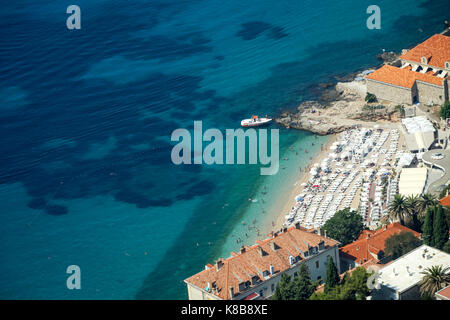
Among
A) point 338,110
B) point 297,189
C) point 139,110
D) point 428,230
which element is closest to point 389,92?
point 338,110

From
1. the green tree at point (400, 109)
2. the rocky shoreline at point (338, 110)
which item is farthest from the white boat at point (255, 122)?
the green tree at point (400, 109)

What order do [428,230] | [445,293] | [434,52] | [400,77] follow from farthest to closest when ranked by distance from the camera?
[434,52] → [400,77] → [428,230] → [445,293]

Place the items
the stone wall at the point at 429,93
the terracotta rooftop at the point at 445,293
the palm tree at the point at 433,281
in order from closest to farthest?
the terracotta rooftop at the point at 445,293 < the palm tree at the point at 433,281 < the stone wall at the point at 429,93

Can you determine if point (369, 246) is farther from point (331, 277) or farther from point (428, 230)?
point (331, 277)

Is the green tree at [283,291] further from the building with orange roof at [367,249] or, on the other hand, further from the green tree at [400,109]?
the green tree at [400,109]

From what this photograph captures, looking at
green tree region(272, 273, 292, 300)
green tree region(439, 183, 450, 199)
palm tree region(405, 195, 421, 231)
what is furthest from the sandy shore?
green tree region(272, 273, 292, 300)
